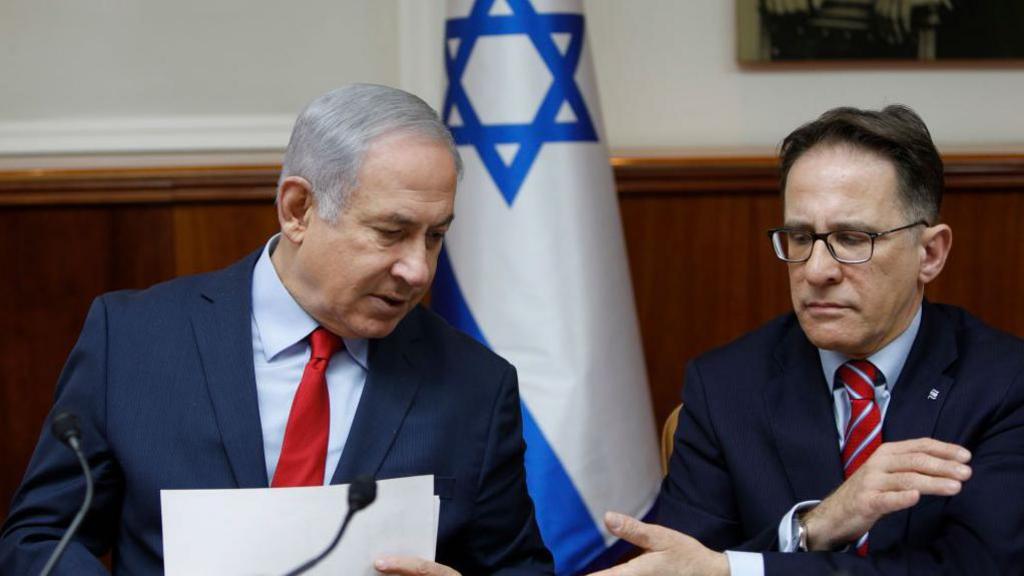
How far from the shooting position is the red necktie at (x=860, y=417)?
7.59 ft

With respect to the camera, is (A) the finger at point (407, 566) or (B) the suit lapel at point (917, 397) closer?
(A) the finger at point (407, 566)

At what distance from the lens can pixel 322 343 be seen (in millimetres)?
2197

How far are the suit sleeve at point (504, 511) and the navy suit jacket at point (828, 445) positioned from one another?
Result: 0.95ft

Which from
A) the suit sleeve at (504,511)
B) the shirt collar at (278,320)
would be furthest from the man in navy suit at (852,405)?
the shirt collar at (278,320)

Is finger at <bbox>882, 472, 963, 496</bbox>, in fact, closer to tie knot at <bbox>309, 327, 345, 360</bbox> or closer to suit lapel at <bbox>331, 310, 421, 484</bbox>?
suit lapel at <bbox>331, 310, 421, 484</bbox>

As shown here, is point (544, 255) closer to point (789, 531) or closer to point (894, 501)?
point (789, 531)

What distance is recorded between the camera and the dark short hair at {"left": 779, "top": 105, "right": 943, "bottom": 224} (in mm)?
2270

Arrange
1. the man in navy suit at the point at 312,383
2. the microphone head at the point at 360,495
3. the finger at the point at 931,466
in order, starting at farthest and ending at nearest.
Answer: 1. the man in navy suit at the point at 312,383
2. the finger at the point at 931,466
3. the microphone head at the point at 360,495

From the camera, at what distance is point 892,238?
2.27 meters

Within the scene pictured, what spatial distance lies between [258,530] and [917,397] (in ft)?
3.74

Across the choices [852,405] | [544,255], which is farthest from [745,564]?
[544,255]

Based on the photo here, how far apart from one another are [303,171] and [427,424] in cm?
45

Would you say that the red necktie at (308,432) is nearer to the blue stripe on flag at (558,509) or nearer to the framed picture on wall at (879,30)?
the blue stripe on flag at (558,509)

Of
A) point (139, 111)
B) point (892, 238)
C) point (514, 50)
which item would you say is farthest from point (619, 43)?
point (892, 238)
